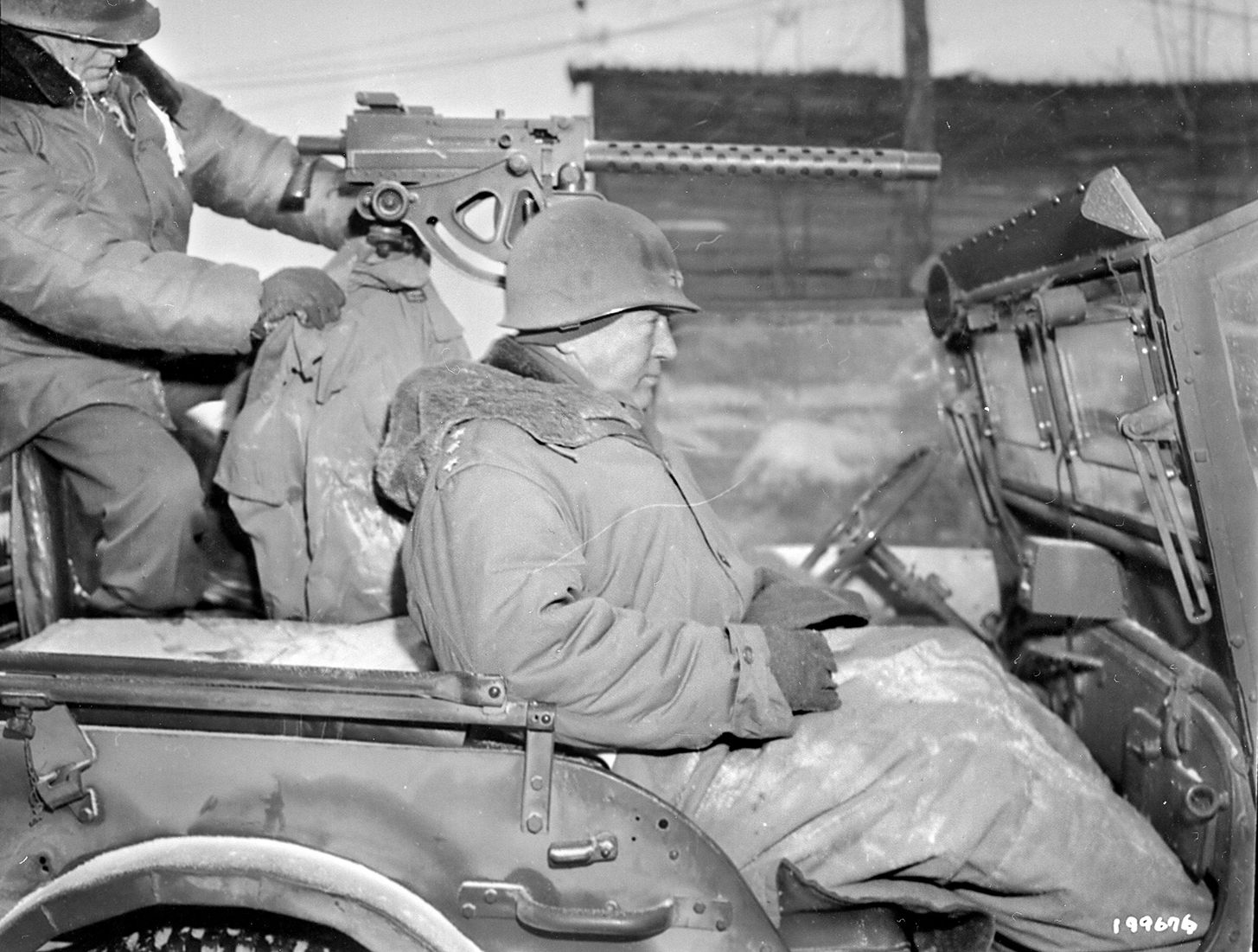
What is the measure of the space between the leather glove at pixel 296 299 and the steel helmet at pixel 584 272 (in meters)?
0.66

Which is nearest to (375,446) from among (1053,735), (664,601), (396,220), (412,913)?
(396,220)

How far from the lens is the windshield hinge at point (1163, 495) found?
6.91 feet

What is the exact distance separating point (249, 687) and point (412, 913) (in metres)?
0.44

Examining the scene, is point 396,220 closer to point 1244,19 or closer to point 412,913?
point 412,913

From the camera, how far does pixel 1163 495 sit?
2.18 metres

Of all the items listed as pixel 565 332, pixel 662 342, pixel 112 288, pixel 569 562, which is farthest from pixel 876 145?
pixel 569 562

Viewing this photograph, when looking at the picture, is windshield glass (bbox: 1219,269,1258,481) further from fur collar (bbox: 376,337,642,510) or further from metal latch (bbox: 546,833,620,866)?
metal latch (bbox: 546,833,620,866)

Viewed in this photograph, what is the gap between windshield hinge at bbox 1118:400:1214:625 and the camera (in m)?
2.11

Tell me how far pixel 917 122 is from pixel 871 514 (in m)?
2.27

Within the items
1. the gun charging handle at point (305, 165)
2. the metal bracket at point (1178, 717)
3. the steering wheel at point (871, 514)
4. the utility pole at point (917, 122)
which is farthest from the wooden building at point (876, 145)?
the metal bracket at point (1178, 717)

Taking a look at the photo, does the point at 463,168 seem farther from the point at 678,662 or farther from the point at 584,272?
the point at 678,662

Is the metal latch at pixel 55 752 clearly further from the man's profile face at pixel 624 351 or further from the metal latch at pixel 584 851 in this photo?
the man's profile face at pixel 624 351

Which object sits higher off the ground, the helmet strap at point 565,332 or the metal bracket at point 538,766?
the helmet strap at point 565,332

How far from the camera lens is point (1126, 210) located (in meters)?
2.16
